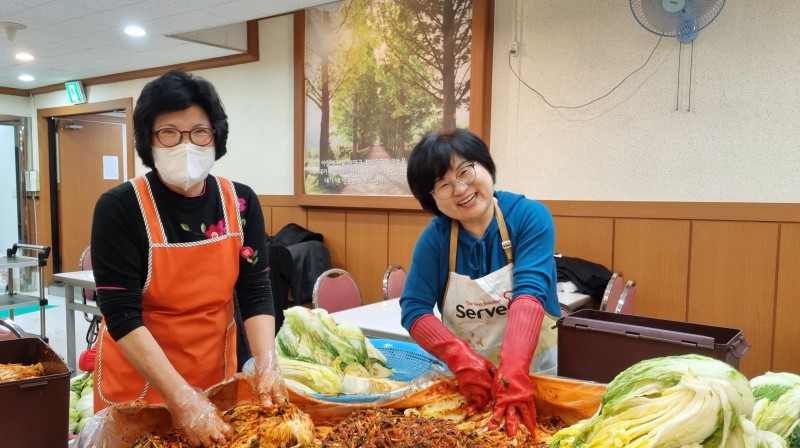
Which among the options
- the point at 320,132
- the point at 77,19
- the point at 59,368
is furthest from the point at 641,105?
the point at 77,19

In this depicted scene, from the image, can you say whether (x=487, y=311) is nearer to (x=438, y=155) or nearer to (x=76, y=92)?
(x=438, y=155)

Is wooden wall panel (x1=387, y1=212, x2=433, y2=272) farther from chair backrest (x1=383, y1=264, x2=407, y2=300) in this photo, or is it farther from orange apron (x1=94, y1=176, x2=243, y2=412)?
orange apron (x1=94, y1=176, x2=243, y2=412)

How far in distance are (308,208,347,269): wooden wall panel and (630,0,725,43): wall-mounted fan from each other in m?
2.83

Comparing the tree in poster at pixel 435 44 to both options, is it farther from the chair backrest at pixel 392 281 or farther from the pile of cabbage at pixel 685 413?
the pile of cabbage at pixel 685 413

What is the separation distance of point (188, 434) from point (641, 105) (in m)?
3.42

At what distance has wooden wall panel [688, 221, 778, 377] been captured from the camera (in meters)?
3.32

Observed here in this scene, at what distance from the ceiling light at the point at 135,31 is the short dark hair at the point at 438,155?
3964mm

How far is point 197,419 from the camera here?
45.6 inches

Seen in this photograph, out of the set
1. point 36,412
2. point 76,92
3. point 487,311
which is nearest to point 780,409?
point 487,311

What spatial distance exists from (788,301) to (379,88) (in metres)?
3.24

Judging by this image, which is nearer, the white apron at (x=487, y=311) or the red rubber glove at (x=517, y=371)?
the red rubber glove at (x=517, y=371)

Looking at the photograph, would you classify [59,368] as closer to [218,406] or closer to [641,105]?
[218,406]

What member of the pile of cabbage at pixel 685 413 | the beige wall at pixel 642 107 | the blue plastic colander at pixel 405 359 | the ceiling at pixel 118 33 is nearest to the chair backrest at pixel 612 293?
the beige wall at pixel 642 107

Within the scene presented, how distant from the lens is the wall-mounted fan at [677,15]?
329 centimetres
